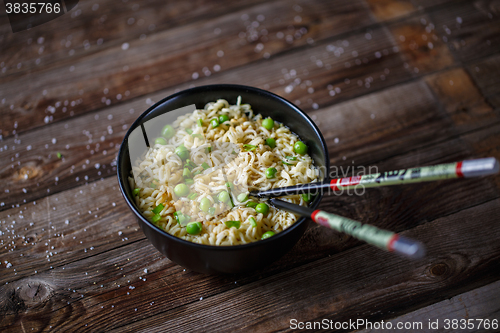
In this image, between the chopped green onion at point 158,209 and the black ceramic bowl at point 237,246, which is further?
the chopped green onion at point 158,209

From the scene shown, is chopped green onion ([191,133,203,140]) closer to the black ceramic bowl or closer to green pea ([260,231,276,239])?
the black ceramic bowl

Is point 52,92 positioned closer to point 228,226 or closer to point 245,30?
point 245,30

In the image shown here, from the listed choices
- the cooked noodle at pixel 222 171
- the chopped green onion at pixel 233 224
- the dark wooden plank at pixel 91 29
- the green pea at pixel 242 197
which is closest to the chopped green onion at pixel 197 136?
the cooked noodle at pixel 222 171

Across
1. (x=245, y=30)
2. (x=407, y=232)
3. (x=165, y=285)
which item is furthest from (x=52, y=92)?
(x=407, y=232)

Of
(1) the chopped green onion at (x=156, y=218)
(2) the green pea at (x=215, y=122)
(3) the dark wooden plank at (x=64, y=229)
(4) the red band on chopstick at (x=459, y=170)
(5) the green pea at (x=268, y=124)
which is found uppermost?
(4) the red band on chopstick at (x=459, y=170)

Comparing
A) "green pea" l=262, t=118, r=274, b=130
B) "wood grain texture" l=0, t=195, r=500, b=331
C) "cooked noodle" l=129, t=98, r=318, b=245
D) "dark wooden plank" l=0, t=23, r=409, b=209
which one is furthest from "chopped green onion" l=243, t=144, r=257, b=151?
"dark wooden plank" l=0, t=23, r=409, b=209

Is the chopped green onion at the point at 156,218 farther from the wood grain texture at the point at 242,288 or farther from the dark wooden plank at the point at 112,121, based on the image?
the dark wooden plank at the point at 112,121
